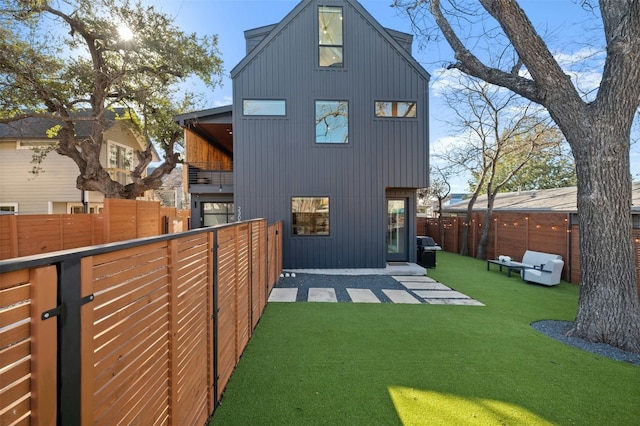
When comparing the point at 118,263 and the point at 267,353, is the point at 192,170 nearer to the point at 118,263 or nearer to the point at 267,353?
the point at 267,353

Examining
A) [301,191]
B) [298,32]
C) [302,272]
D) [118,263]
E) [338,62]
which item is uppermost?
[298,32]

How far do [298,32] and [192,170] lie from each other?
581 cm

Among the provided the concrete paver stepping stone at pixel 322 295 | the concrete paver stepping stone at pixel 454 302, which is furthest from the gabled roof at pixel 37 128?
the concrete paver stepping stone at pixel 454 302

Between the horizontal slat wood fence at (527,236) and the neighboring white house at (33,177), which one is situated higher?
the neighboring white house at (33,177)

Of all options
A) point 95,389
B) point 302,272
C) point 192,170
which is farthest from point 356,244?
point 95,389

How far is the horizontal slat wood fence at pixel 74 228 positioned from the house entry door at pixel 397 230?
27.0ft

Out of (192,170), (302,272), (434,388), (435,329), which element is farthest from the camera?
(192,170)

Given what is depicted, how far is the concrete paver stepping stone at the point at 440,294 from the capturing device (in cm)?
605

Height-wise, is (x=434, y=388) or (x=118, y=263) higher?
(x=118, y=263)

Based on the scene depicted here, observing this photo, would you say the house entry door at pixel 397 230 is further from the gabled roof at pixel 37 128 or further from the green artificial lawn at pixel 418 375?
the gabled roof at pixel 37 128

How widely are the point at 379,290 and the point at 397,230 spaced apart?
3.29m

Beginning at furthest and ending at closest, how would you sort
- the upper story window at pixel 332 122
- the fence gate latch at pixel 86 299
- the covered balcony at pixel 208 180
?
the covered balcony at pixel 208 180, the upper story window at pixel 332 122, the fence gate latch at pixel 86 299

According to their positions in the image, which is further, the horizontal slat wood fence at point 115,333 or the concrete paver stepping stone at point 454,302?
the concrete paver stepping stone at point 454,302

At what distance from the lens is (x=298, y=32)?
27.9ft
